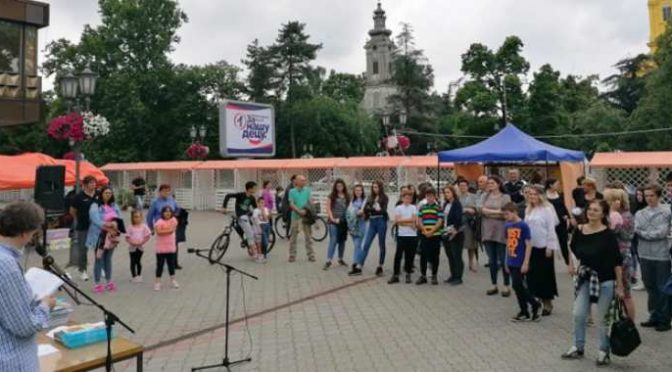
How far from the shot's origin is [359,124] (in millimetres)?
56594

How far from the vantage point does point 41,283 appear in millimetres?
2793

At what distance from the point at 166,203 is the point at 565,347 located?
6.75 metres

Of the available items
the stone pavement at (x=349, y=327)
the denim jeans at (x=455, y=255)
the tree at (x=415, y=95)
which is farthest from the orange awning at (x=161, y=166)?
the tree at (x=415, y=95)

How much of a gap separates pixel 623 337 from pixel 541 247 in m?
1.81

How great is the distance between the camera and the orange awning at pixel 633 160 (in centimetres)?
1433

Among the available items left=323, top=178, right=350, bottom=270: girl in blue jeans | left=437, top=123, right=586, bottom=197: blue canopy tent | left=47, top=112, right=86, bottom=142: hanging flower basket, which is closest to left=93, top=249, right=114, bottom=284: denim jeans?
left=323, top=178, right=350, bottom=270: girl in blue jeans

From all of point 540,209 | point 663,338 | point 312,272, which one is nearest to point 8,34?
point 312,272

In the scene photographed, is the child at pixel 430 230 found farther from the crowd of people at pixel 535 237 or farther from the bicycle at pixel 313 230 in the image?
the bicycle at pixel 313 230

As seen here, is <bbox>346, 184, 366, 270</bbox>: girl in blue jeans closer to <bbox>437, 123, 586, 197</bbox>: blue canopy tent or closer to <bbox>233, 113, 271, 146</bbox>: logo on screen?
<bbox>437, 123, 586, 197</bbox>: blue canopy tent

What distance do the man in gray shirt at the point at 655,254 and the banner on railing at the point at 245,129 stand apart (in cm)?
1812

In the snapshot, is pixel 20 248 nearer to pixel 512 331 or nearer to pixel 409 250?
pixel 512 331

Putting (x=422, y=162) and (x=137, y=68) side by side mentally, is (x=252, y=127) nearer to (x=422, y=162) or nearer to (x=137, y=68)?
(x=422, y=162)

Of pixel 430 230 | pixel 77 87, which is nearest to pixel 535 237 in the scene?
pixel 430 230

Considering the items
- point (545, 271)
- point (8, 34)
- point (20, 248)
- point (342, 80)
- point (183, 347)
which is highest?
point (342, 80)
